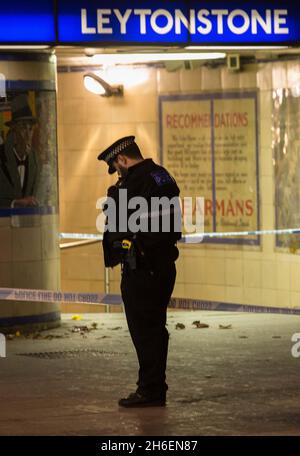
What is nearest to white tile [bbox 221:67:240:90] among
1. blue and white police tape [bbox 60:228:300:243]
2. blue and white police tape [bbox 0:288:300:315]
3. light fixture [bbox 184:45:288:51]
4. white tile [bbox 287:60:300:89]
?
white tile [bbox 287:60:300:89]

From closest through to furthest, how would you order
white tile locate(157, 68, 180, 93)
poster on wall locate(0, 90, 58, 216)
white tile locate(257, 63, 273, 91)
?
Answer: 1. poster on wall locate(0, 90, 58, 216)
2. white tile locate(257, 63, 273, 91)
3. white tile locate(157, 68, 180, 93)

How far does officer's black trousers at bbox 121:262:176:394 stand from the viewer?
28.7ft

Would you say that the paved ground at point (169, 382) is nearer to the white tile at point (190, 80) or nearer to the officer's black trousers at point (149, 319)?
the officer's black trousers at point (149, 319)

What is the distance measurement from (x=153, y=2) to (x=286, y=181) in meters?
3.99

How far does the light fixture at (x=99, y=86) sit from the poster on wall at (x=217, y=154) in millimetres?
641

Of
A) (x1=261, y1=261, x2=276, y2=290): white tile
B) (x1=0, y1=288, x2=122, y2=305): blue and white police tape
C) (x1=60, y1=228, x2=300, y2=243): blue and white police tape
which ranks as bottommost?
(x1=261, y1=261, x2=276, y2=290): white tile

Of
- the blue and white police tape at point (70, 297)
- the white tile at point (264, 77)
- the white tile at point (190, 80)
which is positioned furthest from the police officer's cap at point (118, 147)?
the white tile at point (190, 80)

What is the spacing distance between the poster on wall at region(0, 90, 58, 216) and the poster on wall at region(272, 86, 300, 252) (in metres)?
3.38

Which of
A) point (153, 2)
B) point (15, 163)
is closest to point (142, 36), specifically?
point (153, 2)

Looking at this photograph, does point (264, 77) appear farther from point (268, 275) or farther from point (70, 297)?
point (70, 297)

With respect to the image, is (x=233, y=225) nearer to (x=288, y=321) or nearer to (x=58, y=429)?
(x=288, y=321)

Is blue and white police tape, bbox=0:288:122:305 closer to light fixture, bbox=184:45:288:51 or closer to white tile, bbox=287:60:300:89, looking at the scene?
light fixture, bbox=184:45:288:51

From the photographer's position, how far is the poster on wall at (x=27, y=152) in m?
12.1
